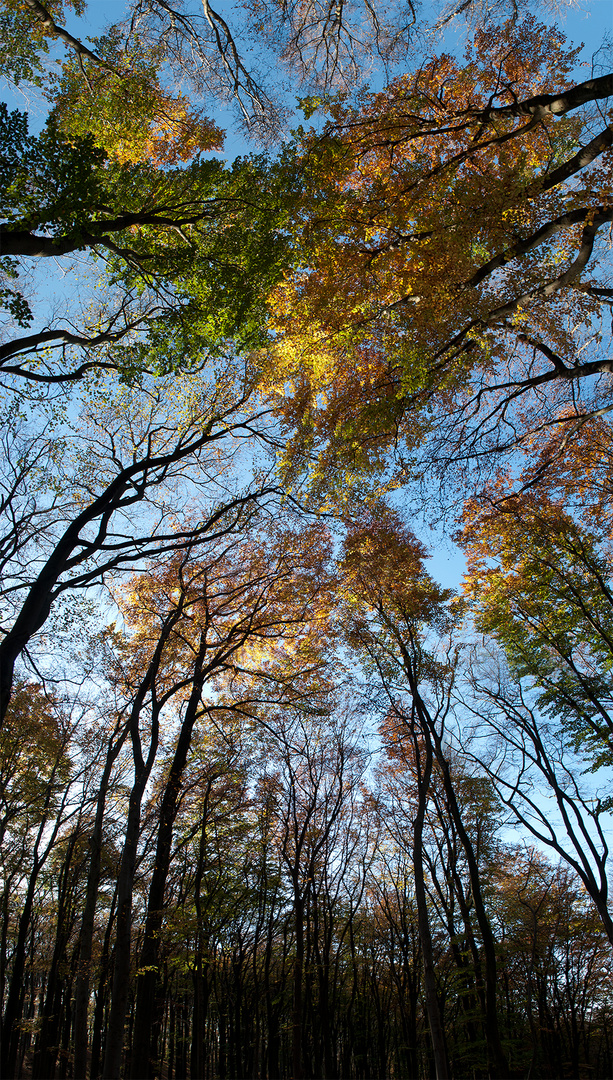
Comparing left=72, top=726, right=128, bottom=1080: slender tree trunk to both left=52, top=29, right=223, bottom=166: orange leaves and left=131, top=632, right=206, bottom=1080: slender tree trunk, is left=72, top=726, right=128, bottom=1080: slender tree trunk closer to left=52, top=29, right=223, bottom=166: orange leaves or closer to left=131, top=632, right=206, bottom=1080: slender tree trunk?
left=131, top=632, right=206, bottom=1080: slender tree trunk

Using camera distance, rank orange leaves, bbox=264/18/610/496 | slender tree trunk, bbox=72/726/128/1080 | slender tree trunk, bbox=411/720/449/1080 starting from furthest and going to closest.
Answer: slender tree trunk, bbox=72/726/128/1080 < slender tree trunk, bbox=411/720/449/1080 < orange leaves, bbox=264/18/610/496

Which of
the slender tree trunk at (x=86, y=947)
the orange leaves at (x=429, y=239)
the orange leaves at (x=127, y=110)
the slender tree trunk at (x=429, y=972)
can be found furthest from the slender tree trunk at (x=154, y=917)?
the orange leaves at (x=127, y=110)

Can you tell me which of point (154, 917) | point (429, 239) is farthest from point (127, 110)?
point (154, 917)

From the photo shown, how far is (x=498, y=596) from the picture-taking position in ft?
39.6

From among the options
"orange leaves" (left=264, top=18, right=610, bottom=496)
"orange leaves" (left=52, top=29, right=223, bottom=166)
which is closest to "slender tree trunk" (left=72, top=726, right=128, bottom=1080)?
"orange leaves" (left=264, top=18, right=610, bottom=496)

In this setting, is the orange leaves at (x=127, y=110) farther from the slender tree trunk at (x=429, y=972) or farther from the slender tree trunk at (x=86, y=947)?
the slender tree trunk at (x=429, y=972)

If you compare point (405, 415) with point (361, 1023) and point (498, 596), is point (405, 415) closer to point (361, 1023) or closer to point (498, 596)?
point (498, 596)

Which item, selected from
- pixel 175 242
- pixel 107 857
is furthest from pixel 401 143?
pixel 107 857

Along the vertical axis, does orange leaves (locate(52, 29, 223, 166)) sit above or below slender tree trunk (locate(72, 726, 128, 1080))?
above

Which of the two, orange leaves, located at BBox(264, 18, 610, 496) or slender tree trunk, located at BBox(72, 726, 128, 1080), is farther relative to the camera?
slender tree trunk, located at BBox(72, 726, 128, 1080)

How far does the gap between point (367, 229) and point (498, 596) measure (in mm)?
7954

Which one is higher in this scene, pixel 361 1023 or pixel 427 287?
pixel 427 287

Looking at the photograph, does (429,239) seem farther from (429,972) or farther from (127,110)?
(429,972)

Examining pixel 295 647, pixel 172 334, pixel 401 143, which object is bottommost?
pixel 295 647
